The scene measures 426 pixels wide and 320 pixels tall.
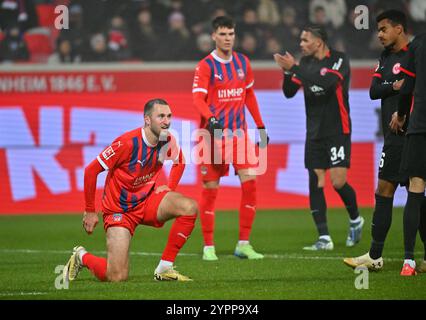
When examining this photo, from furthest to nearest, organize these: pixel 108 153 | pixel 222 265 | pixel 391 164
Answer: pixel 222 265
pixel 391 164
pixel 108 153

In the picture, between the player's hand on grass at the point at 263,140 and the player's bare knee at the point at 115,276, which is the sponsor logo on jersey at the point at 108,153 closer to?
the player's bare knee at the point at 115,276

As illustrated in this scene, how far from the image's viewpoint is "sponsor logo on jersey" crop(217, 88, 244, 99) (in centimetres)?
1041

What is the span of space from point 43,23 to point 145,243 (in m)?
6.40

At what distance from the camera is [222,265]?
930cm

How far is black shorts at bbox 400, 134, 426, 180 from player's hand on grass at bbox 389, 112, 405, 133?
→ 0.17 metres

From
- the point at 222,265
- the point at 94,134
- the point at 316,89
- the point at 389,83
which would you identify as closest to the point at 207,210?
the point at 222,265

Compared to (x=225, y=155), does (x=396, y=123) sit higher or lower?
higher

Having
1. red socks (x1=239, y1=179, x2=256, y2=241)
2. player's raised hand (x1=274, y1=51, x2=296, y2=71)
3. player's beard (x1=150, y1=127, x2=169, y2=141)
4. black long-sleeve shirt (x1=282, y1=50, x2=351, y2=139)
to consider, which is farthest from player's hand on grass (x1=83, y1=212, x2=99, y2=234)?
black long-sleeve shirt (x1=282, y1=50, x2=351, y2=139)

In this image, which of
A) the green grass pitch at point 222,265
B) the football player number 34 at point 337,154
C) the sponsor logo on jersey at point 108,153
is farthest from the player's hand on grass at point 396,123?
the football player number 34 at point 337,154

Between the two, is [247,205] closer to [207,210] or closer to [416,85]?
[207,210]

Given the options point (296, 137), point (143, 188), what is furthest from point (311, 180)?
point (296, 137)

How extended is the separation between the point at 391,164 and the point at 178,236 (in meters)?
1.93

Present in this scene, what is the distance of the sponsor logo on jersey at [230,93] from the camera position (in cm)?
1041

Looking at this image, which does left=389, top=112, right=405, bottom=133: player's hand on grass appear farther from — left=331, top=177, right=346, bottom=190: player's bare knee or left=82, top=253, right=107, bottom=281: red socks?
left=331, top=177, right=346, bottom=190: player's bare knee
